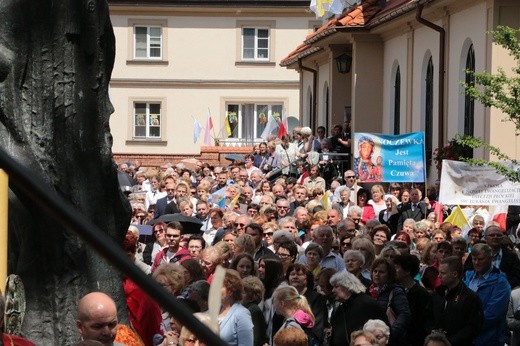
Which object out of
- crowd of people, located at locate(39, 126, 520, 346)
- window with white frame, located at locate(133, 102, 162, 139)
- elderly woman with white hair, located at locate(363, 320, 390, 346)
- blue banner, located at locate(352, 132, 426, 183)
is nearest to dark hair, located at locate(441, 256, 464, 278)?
crowd of people, located at locate(39, 126, 520, 346)

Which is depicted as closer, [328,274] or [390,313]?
[390,313]

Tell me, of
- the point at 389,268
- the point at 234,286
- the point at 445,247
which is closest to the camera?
the point at 234,286

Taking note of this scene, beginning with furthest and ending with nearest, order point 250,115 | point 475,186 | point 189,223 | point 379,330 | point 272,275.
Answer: point 250,115
point 475,186
point 189,223
point 272,275
point 379,330

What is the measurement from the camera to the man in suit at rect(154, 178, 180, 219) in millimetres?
21250

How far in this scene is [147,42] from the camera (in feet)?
204

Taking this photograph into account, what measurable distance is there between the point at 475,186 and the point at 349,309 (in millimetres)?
10083

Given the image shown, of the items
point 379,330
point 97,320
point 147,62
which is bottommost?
point 379,330

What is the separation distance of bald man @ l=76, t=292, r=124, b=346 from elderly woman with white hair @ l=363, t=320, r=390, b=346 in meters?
3.79

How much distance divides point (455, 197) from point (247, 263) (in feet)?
30.2

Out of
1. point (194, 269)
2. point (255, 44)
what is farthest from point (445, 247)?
Answer: point (255, 44)

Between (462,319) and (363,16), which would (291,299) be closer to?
(462,319)

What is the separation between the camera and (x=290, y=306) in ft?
33.8

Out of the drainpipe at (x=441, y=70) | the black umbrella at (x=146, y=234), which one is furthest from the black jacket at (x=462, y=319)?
the drainpipe at (x=441, y=70)

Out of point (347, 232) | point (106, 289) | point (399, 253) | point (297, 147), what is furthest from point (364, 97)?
point (106, 289)
